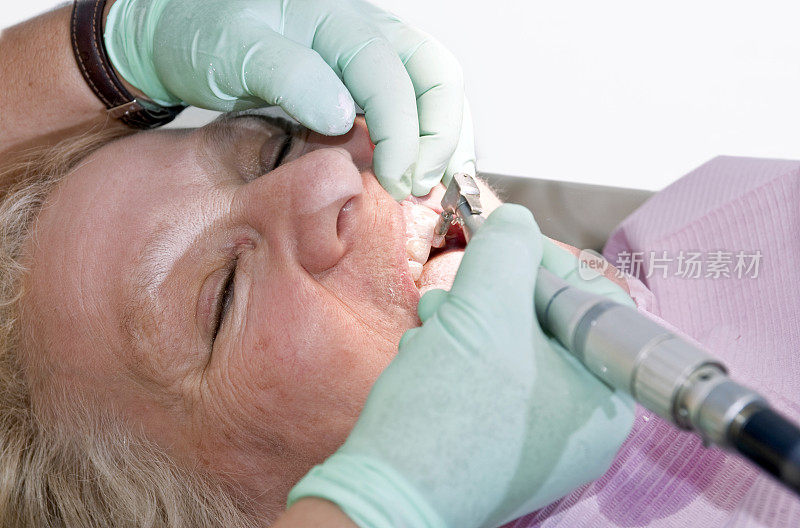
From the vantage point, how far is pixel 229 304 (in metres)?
1.07

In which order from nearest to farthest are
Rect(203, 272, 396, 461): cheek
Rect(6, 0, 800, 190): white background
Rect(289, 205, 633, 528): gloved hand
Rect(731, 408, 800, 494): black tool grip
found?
Rect(731, 408, 800, 494): black tool grip
Rect(289, 205, 633, 528): gloved hand
Rect(203, 272, 396, 461): cheek
Rect(6, 0, 800, 190): white background

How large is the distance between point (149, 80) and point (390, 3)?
0.84 meters

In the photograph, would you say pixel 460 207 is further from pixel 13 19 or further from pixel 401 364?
pixel 13 19

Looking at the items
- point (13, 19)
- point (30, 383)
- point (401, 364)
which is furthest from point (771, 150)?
point (13, 19)

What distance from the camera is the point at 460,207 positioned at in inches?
40.5

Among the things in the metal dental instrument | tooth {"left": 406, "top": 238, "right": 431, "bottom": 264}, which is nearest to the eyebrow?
tooth {"left": 406, "top": 238, "right": 431, "bottom": 264}

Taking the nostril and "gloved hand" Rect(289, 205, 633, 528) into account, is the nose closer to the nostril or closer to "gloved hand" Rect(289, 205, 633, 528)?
the nostril

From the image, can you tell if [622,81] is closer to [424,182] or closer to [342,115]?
[424,182]

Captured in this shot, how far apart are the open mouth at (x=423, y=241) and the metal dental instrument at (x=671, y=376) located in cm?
37

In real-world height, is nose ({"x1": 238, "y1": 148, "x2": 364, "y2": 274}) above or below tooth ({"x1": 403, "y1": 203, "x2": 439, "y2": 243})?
above

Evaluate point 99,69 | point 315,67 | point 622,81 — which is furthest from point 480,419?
point 622,81

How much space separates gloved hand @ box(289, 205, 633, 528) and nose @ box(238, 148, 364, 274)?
26cm

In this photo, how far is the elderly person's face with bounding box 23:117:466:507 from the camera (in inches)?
39.0

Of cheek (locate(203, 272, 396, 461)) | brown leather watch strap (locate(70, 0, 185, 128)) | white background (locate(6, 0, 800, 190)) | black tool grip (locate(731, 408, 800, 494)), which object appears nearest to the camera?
black tool grip (locate(731, 408, 800, 494))
